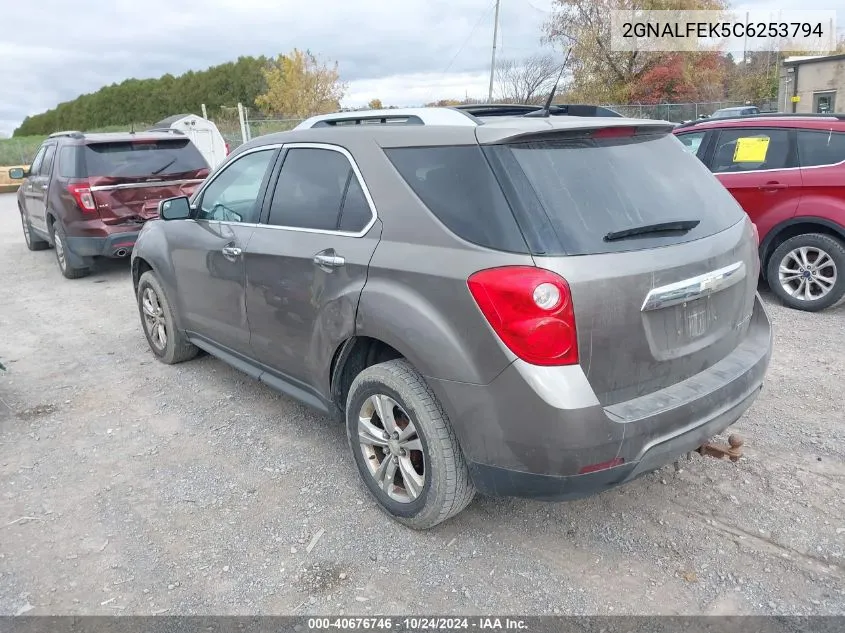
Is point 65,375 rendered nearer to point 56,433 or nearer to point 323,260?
point 56,433

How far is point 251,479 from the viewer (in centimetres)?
358

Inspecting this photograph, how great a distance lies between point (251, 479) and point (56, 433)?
1.52 meters

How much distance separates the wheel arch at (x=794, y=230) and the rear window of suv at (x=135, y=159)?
6.62 meters

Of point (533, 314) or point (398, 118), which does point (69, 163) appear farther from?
point (533, 314)

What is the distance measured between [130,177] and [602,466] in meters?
7.32

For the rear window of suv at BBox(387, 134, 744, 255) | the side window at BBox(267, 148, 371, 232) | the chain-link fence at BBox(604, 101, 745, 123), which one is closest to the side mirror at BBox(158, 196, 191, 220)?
the side window at BBox(267, 148, 371, 232)

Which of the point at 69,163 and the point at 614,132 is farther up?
the point at 69,163

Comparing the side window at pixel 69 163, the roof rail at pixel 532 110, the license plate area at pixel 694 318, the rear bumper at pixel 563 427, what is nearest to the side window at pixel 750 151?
the roof rail at pixel 532 110

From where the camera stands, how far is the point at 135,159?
817cm

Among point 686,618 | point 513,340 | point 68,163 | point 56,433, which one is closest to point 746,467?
point 686,618

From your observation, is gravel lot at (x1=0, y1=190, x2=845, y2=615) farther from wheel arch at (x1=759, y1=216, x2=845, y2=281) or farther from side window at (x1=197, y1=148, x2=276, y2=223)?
wheel arch at (x1=759, y1=216, x2=845, y2=281)

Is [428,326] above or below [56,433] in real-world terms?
above

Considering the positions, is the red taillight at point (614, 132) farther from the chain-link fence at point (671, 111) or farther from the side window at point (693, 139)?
the chain-link fence at point (671, 111)

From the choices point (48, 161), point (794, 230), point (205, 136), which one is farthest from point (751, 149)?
point (205, 136)
